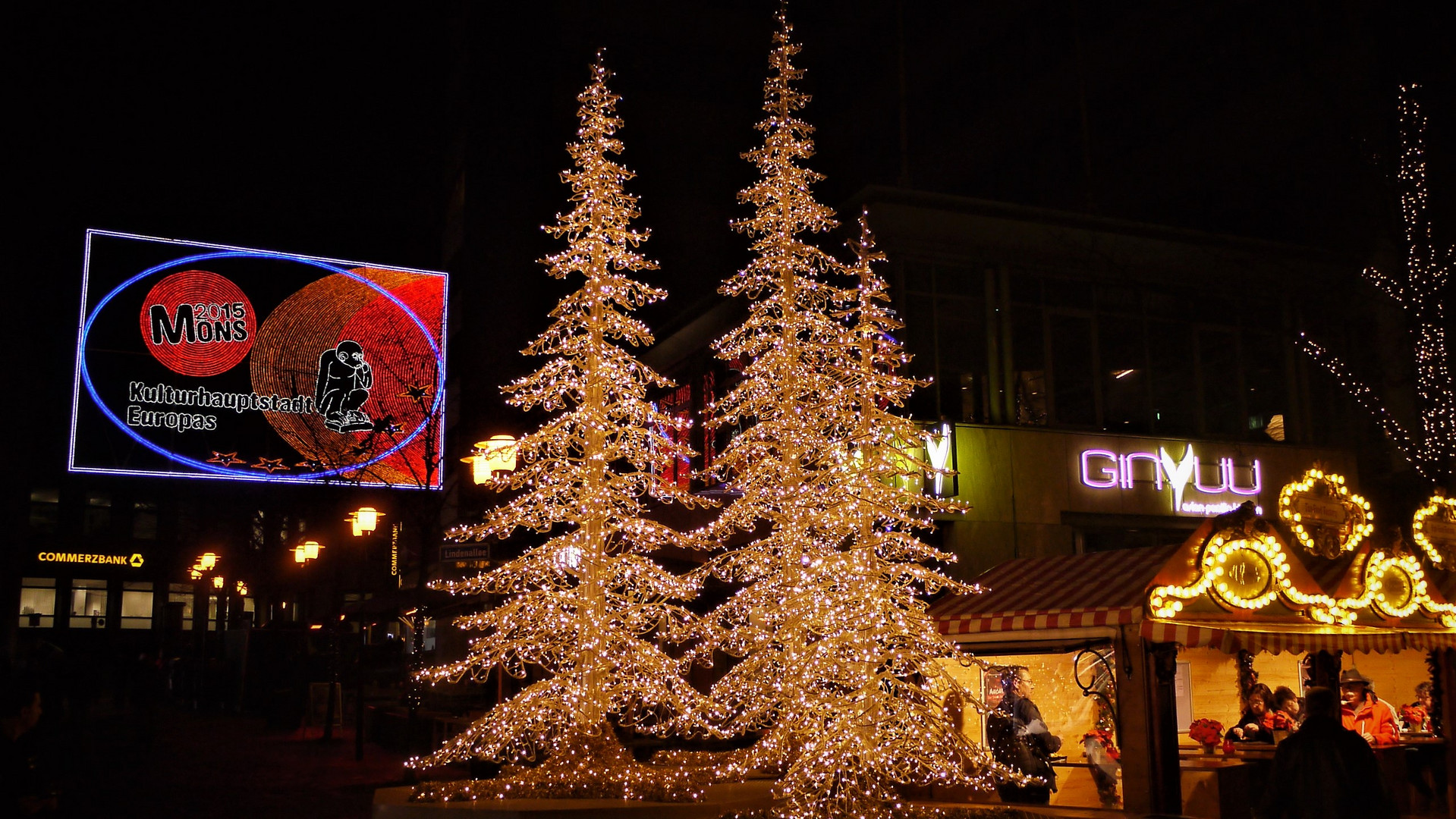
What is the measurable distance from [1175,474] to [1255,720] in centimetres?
831

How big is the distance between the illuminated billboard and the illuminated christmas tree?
40.7 feet

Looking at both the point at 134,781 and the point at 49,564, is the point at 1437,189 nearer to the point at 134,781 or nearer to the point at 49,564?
the point at 134,781

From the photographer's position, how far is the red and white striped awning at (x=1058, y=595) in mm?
12398

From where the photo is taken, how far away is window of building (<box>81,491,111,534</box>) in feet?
Result: 206

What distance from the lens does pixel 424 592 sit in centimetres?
1938

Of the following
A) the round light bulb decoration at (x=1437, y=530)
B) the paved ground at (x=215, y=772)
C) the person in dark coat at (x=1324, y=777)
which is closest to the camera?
the person in dark coat at (x=1324, y=777)

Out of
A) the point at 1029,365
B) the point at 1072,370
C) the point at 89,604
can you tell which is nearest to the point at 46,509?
the point at 89,604

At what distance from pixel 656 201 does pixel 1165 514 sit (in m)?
17.6

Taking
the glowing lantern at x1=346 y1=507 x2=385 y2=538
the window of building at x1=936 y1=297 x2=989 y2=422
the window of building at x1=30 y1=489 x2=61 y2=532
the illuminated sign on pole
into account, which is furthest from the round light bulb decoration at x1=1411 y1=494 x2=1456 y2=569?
the window of building at x1=30 y1=489 x2=61 y2=532

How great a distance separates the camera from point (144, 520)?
214ft

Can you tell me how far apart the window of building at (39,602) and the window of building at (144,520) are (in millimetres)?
4775

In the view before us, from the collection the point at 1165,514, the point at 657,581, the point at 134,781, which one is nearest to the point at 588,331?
the point at 657,581

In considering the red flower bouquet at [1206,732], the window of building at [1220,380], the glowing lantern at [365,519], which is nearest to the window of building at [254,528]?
the glowing lantern at [365,519]

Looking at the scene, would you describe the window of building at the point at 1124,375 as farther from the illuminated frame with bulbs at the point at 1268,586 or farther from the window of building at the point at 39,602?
the window of building at the point at 39,602
